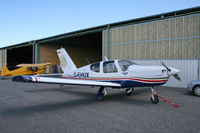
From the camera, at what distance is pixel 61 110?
6266 mm

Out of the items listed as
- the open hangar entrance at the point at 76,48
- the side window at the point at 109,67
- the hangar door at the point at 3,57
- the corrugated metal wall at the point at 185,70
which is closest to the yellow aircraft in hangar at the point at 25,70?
the open hangar entrance at the point at 76,48

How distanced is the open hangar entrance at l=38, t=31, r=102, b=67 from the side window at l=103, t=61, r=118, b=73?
55.8 ft

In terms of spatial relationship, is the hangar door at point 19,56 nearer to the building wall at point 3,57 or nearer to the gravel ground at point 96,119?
the building wall at point 3,57

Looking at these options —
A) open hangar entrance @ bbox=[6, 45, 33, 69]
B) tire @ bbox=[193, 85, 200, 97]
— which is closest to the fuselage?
tire @ bbox=[193, 85, 200, 97]

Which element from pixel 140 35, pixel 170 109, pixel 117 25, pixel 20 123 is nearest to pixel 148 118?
pixel 170 109

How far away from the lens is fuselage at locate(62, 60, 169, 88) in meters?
7.03

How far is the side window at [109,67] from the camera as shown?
803 cm

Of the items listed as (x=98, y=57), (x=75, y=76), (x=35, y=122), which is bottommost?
(x=35, y=122)

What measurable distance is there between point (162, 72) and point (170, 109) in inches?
55.3

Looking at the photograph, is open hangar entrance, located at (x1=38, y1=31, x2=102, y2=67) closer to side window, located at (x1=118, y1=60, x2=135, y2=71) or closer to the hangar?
the hangar

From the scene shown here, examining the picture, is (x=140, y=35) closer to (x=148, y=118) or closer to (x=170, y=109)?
(x=170, y=109)

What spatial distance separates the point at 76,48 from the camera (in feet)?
105

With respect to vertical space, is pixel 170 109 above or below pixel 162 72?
below

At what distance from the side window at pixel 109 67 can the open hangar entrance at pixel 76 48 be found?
1699 cm
